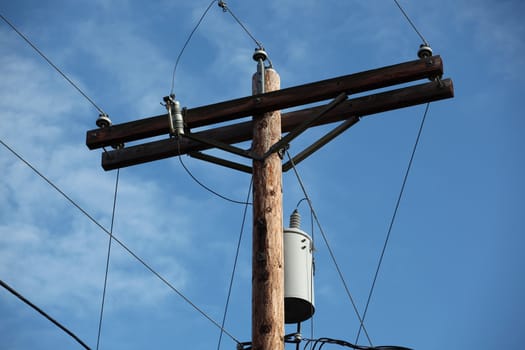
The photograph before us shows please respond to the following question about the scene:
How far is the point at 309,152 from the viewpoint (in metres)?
9.20

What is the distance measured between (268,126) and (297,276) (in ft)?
4.86

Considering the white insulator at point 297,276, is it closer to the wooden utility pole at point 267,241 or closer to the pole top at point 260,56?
the wooden utility pole at point 267,241

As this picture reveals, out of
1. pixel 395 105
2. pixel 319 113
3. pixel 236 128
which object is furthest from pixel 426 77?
pixel 236 128

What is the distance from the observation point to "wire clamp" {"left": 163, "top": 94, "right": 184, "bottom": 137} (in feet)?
28.6

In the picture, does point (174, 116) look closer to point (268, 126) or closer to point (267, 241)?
point (268, 126)

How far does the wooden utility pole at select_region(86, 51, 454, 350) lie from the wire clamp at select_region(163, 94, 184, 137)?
0.01m

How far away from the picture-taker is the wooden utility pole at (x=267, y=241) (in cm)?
770

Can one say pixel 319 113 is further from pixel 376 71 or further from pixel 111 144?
pixel 111 144

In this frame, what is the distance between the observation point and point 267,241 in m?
8.16

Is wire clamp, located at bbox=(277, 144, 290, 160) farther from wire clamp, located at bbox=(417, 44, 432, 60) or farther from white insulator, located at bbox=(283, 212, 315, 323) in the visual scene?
wire clamp, located at bbox=(417, 44, 432, 60)

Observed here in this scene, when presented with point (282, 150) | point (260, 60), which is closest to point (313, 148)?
point (282, 150)

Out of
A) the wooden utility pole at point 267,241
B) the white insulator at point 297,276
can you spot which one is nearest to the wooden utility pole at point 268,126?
the wooden utility pole at point 267,241

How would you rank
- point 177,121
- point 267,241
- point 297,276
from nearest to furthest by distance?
point 267,241 → point 297,276 → point 177,121

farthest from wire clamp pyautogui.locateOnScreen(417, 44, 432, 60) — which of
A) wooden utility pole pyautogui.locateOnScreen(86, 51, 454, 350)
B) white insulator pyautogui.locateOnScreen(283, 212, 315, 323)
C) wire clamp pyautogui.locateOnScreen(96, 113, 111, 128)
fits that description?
wire clamp pyautogui.locateOnScreen(96, 113, 111, 128)
